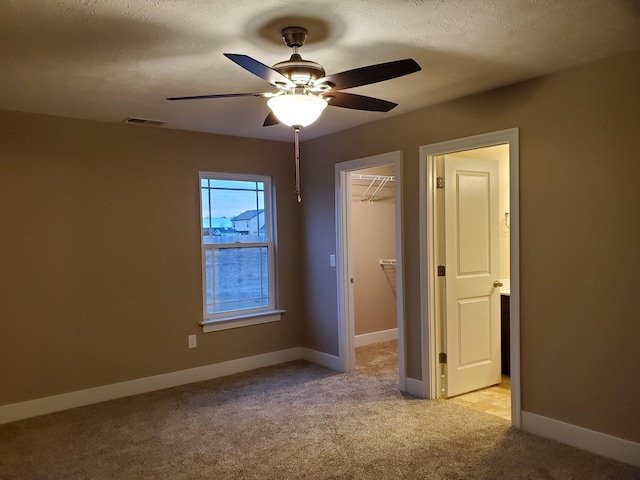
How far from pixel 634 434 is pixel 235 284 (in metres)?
3.45

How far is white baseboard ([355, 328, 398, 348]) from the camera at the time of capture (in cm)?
577

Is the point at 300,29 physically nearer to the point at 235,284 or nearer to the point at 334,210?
the point at 334,210

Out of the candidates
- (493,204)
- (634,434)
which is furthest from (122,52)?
(634,434)

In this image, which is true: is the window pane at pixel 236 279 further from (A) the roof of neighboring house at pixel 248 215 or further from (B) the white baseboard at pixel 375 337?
(B) the white baseboard at pixel 375 337

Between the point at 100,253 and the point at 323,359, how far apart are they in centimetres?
235

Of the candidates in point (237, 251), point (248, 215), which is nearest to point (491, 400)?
point (237, 251)

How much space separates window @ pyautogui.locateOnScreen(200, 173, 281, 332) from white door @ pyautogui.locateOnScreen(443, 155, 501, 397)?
1909 mm

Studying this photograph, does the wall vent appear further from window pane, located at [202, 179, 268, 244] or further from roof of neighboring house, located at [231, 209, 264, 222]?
roof of neighboring house, located at [231, 209, 264, 222]

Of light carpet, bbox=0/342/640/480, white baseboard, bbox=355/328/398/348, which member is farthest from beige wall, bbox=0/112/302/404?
white baseboard, bbox=355/328/398/348

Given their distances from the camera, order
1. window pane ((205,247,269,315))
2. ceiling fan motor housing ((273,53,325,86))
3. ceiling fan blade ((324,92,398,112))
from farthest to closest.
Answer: window pane ((205,247,269,315)) → ceiling fan blade ((324,92,398,112)) → ceiling fan motor housing ((273,53,325,86))

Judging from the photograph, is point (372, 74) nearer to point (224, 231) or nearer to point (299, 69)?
point (299, 69)

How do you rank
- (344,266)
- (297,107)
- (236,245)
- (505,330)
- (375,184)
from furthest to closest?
(375,184) → (236,245) → (344,266) → (505,330) → (297,107)

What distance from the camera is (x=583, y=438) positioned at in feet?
9.73

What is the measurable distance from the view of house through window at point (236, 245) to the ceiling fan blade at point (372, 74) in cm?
265
